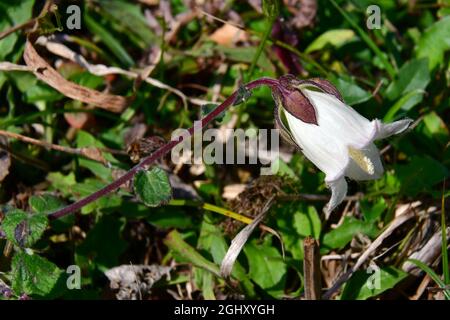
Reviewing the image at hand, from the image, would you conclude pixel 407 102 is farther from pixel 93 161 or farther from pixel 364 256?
pixel 93 161

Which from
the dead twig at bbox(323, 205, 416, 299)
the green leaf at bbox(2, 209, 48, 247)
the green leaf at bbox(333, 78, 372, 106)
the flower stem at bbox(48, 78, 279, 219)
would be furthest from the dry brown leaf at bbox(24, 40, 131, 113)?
the dead twig at bbox(323, 205, 416, 299)

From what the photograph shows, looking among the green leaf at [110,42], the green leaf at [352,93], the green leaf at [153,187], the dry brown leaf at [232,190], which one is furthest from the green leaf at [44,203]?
the green leaf at [352,93]

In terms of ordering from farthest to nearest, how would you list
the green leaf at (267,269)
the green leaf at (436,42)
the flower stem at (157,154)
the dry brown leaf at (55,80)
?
the green leaf at (436,42) → the dry brown leaf at (55,80) → the green leaf at (267,269) → the flower stem at (157,154)

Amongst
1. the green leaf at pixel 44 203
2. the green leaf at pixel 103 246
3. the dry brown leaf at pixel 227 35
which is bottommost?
the green leaf at pixel 103 246

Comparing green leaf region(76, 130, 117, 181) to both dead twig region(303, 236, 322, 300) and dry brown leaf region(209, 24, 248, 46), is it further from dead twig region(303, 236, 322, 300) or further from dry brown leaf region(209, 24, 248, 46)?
dead twig region(303, 236, 322, 300)

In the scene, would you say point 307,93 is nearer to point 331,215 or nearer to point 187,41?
point 331,215

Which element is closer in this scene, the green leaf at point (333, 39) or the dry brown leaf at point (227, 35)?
the green leaf at point (333, 39)

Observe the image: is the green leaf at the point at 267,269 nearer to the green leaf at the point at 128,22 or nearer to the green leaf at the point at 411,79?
the green leaf at the point at 411,79
